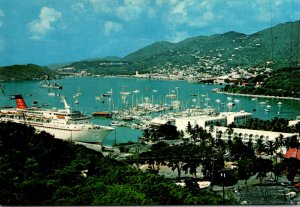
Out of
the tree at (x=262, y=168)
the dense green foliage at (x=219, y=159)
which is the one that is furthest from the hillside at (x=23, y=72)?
the tree at (x=262, y=168)

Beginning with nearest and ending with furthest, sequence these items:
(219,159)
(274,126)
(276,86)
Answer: (219,159) → (274,126) → (276,86)

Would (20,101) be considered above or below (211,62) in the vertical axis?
below

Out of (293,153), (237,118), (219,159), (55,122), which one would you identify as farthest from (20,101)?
(237,118)

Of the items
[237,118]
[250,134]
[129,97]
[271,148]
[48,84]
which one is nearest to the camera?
[271,148]

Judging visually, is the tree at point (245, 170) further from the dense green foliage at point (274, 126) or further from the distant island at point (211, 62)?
the dense green foliage at point (274, 126)

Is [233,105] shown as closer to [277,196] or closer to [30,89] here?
[30,89]

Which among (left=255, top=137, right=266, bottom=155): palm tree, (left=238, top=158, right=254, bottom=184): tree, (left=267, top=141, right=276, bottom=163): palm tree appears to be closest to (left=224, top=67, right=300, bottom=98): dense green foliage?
(left=267, top=141, right=276, bottom=163): palm tree

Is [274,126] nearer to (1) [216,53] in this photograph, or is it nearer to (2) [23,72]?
(1) [216,53]

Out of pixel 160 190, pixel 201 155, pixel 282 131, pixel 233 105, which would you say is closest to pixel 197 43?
pixel 282 131
